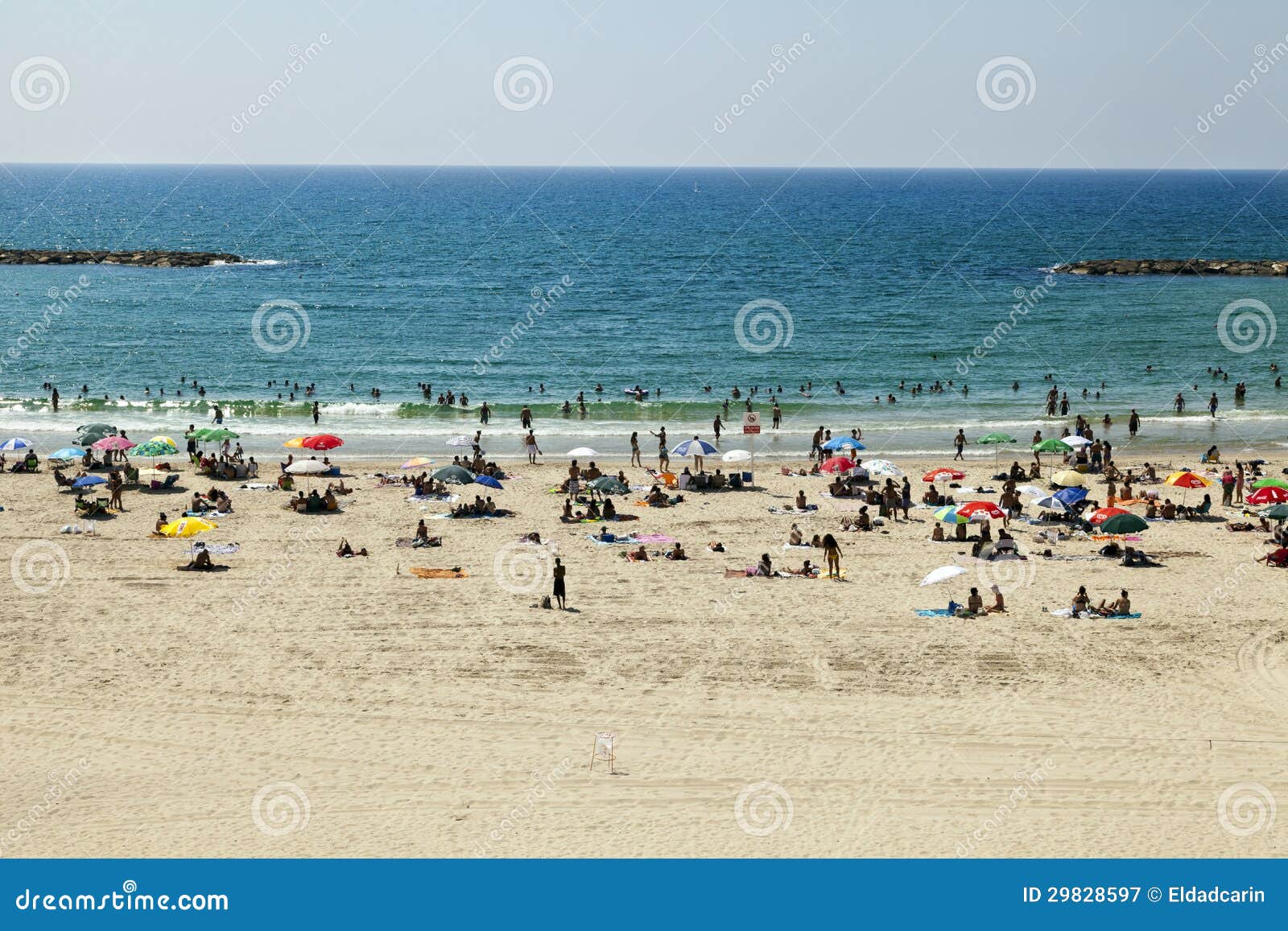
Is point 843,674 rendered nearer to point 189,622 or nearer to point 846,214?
point 189,622

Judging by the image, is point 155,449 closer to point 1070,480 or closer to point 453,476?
point 453,476

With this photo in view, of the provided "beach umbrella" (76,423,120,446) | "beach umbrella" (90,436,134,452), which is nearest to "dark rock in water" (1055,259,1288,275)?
"beach umbrella" (76,423,120,446)

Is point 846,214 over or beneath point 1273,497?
over

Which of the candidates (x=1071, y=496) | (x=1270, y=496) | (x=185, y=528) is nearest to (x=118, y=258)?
(x=185, y=528)

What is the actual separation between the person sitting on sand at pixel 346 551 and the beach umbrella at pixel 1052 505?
15.9m

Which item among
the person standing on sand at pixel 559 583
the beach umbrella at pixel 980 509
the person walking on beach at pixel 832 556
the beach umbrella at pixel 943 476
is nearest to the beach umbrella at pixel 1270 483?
the beach umbrella at pixel 980 509

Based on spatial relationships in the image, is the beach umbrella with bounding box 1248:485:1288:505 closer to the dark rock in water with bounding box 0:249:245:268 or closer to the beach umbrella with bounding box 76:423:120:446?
Result: the beach umbrella with bounding box 76:423:120:446

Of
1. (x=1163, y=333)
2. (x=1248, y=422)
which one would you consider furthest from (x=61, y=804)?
(x=1163, y=333)

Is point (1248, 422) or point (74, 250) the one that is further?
point (74, 250)

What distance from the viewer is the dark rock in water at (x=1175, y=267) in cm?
9238

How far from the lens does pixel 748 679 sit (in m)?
19.5

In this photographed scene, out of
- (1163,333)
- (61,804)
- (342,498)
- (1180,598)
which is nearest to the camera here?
(61,804)

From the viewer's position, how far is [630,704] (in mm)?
18453

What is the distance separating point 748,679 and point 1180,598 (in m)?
9.65
